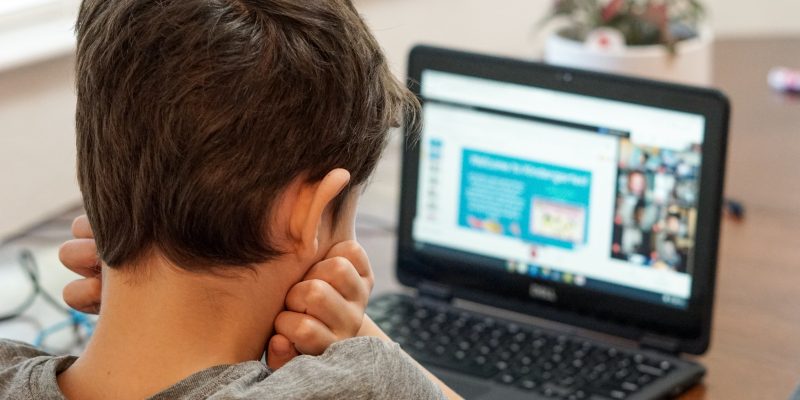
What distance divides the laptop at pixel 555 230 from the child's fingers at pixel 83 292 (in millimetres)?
412

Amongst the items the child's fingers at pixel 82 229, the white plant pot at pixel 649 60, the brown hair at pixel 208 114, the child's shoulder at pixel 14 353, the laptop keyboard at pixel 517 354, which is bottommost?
the laptop keyboard at pixel 517 354

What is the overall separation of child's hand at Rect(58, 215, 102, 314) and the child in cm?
18

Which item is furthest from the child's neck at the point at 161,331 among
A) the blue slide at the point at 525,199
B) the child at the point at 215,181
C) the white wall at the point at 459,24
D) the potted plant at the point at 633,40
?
the white wall at the point at 459,24

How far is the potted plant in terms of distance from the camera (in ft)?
6.25

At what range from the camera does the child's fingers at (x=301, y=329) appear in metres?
0.98

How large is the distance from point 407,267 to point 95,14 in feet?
2.46

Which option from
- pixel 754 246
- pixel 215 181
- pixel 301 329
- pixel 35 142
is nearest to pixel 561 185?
pixel 754 246

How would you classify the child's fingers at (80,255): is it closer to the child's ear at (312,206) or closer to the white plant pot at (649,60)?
the child's ear at (312,206)

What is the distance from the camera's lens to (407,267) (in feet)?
5.22

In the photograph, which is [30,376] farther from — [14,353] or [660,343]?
[660,343]

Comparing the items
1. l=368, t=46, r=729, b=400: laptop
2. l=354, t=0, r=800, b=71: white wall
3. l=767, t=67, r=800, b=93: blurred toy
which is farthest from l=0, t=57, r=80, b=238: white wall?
l=767, t=67, r=800, b=93: blurred toy

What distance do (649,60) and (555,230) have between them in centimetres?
54

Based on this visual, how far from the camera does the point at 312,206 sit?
2.93 feet

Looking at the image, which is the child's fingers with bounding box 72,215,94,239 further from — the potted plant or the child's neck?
the potted plant
